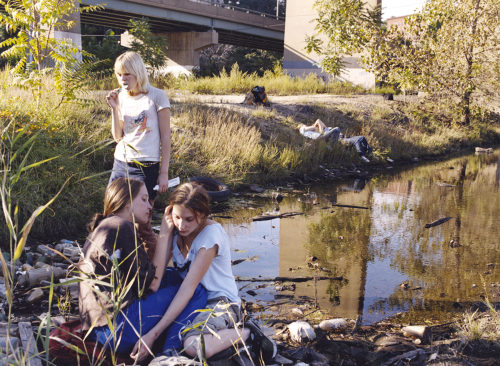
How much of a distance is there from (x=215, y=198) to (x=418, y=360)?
575cm

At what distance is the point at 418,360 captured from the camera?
3855 mm

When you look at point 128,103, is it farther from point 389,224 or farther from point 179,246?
point 389,224

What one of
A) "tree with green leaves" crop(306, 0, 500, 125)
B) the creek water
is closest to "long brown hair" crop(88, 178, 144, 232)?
the creek water

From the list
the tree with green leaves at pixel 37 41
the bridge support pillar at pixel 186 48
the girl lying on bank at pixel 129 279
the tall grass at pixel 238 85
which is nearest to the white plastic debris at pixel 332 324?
the girl lying on bank at pixel 129 279

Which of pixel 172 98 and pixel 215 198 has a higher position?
pixel 172 98

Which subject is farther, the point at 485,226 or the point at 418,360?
the point at 485,226

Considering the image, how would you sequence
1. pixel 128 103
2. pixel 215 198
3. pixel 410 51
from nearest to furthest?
1. pixel 128 103
2. pixel 215 198
3. pixel 410 51

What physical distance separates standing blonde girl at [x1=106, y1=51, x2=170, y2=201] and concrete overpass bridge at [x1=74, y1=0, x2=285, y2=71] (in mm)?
28751

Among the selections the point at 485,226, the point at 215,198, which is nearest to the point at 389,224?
the point at 485,226

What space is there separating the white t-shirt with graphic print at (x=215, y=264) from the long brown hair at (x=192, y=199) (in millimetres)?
151

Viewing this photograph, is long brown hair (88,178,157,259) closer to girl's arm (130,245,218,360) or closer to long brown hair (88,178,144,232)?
long brown hair (88,178,144,232)

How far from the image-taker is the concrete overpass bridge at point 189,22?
3384cm

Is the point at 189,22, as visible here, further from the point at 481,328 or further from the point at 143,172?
the point at 481,328

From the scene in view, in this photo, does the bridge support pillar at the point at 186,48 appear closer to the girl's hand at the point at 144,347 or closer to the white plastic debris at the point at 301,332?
the white plastic debris at the point at 301,332
